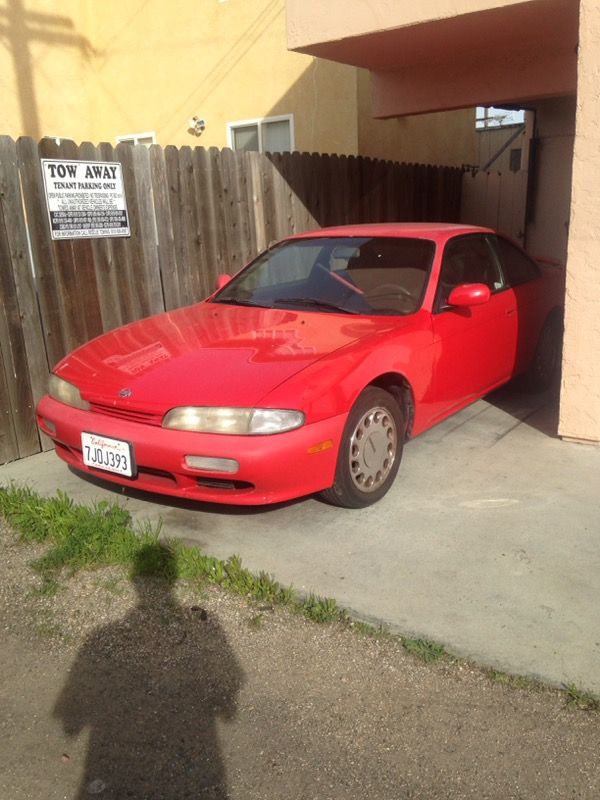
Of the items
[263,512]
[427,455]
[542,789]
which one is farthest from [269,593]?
[427,455]

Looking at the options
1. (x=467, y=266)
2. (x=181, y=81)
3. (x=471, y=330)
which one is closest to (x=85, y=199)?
(x=467, y=266)

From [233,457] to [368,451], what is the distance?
36.3 inches

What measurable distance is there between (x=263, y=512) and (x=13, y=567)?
1339mm

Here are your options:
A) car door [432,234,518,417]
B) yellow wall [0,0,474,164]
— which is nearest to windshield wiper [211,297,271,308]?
car door [432,234,518,417]

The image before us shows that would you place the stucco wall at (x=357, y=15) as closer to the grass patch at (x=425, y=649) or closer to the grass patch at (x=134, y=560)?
the grass patch at (x=134, y=560)

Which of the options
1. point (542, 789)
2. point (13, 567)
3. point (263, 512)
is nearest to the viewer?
point (542, 789)

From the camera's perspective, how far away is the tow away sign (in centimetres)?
509

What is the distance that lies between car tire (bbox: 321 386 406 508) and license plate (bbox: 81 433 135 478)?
41.8 inches

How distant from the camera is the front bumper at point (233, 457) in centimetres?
342

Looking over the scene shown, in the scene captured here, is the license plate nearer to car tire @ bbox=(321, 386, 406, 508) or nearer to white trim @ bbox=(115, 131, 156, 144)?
car tire @ bbox=(321, 386, 406, 508)

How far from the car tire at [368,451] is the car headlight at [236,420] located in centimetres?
41

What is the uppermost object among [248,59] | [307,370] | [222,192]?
[248,59]

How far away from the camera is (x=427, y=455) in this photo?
4.94 metres

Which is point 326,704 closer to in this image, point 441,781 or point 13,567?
point 441,781
